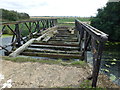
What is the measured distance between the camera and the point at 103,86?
2.49m

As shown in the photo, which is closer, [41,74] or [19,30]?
[41,74]

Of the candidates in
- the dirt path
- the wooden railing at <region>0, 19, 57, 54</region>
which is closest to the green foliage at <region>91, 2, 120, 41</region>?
the wooden railing at <region>0, 19, 57, 54</region>

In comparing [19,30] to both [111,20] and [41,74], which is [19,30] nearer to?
[41,74]

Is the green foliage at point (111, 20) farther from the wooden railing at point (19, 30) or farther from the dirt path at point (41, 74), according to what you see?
the dirt path at point (41, 74)

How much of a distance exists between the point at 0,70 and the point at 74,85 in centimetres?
215

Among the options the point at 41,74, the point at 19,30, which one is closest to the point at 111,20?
the point at 19,30

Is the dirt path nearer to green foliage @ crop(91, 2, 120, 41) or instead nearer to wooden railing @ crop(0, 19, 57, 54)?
wooden railing @ crop(0, 19, 57, 54)

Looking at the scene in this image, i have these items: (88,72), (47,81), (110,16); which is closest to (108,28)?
(110,16)

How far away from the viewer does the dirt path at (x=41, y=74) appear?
2582 mm

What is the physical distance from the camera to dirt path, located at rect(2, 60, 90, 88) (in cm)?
258

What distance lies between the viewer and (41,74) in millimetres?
2945

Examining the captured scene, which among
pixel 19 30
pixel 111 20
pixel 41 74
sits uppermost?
pixel 111 20

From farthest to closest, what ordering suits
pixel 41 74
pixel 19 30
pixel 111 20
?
pixel 111 20
pixel 19 30
pixel 41 74

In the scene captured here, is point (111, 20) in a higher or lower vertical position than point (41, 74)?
higher
